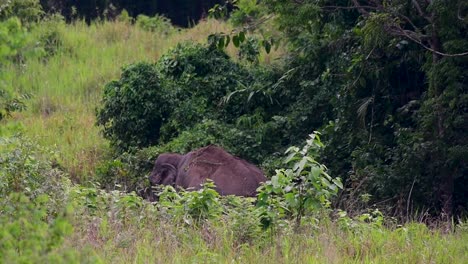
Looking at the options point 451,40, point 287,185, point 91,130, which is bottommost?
point 91,130

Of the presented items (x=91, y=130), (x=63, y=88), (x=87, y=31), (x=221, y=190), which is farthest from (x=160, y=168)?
(x=87, y=31)

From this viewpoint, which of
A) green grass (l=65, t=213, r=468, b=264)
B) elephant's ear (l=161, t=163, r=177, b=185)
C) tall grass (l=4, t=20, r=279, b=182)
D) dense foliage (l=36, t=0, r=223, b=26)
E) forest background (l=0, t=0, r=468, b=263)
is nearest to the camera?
green grass (l=65, t=213, r=468, b=264)

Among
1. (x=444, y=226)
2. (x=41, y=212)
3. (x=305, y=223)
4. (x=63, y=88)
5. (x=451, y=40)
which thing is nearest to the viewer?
(x=41, y=212)

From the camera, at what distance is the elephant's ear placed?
12255 mm

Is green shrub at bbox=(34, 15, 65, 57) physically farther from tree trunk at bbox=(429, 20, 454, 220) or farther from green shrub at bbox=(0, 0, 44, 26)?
tree trunk at bbox=(429, 20, 454, 220)

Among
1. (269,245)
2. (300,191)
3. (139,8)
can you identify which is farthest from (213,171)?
(139,8)

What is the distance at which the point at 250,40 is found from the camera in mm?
15125

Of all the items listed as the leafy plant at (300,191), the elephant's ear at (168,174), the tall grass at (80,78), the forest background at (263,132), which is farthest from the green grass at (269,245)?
the tall grass at (80,78)

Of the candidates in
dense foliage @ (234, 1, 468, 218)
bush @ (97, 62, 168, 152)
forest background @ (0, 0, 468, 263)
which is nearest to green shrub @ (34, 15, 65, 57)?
forest background @ (0, 0, 468, 263)

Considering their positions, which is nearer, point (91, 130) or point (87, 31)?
point (91, 130)

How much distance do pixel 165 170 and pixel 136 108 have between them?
6.02 ft

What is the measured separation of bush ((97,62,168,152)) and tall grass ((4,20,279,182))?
616 mm

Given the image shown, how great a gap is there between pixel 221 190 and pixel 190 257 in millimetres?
4931

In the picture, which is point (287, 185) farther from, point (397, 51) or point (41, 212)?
point (397, 51)
